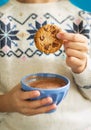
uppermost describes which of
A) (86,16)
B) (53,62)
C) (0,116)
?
(86,16)

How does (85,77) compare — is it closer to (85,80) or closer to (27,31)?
(85,80)

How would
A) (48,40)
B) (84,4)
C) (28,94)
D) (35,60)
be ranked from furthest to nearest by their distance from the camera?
1. (84,4)
2. (35,60)
3. (48,40)
4. (28,94)

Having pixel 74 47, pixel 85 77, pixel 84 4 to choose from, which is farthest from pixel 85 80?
pixel 84 4

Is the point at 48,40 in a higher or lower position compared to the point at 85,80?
higher

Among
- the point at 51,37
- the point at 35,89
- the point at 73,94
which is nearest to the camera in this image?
the point at 35,89

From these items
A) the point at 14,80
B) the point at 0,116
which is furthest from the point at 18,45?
the point at 0,116

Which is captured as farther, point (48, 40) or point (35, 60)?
point (35, 60)

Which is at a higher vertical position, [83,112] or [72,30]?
[72,30]

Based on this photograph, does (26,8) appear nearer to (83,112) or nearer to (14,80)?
(14,80)
